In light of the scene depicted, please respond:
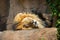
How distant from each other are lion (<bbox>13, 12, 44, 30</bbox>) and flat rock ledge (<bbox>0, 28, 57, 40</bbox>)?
1.79 ft

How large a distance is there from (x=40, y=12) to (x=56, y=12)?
6.16ft

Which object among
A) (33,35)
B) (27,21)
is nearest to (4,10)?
(27,21)

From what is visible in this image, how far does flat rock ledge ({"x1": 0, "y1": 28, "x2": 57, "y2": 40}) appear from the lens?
12.1 feet

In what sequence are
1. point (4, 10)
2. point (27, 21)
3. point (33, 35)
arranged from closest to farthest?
point (33, 35)
point (27, 21)
point (4, 10)

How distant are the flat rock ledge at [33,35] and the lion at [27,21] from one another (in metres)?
0.55

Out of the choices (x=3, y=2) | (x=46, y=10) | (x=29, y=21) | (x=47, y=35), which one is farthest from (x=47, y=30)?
(x=3, y=2)

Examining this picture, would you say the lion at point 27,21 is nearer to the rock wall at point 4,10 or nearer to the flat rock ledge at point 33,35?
the flat rock ledge at point 33,35

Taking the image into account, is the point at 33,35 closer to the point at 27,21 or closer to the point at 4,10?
the point at 27,21

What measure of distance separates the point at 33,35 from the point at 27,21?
30.0 inches

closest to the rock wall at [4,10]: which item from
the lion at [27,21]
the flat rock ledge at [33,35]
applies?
the lion at [27,21]

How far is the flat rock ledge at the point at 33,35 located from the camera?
3685 mm

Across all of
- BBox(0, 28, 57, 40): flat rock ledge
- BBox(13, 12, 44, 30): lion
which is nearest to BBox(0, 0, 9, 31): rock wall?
BBox(13, 12, 44, 30): lion

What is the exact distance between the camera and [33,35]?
3.88 meters

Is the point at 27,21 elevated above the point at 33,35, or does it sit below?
above
